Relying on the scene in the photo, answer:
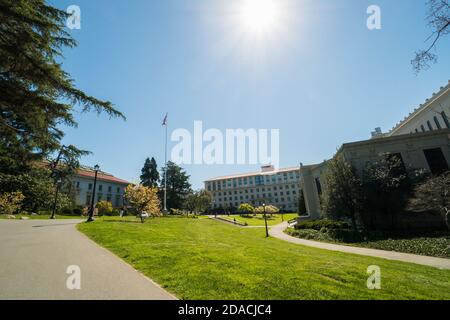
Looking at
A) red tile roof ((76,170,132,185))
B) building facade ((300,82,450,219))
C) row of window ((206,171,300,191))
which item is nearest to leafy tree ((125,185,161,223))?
building facade ((300,82,450,219))

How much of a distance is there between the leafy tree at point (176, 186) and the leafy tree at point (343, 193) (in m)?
45.9

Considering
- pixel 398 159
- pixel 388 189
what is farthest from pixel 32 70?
pixel 398 159

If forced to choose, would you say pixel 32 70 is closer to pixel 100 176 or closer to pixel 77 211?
pixel 77 211

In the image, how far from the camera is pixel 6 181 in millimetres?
25578

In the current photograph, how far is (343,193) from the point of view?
2209cm

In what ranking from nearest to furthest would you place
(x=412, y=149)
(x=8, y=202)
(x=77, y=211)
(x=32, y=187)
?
1. (x=8, y=202)
2. (x=412, y=149)
3. (x=32, y=187)
4. (x=77, y=211)

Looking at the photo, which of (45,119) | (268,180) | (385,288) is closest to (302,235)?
(385,288)

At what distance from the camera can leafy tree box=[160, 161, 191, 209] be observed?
61344 mm

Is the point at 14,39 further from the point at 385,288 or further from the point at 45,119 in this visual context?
the point at 385,288

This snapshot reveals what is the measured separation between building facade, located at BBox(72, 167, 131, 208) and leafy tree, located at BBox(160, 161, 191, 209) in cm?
1706

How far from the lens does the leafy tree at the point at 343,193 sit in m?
21.6

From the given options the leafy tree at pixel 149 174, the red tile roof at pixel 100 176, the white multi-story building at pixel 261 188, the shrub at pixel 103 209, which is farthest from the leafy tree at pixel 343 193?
the white multi-story building at pixel 261 188

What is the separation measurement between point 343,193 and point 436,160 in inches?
450

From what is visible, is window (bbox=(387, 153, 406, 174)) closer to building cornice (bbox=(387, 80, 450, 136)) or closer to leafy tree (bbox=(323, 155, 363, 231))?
leafy tree (bbox=(323, 155, 363, 231))
